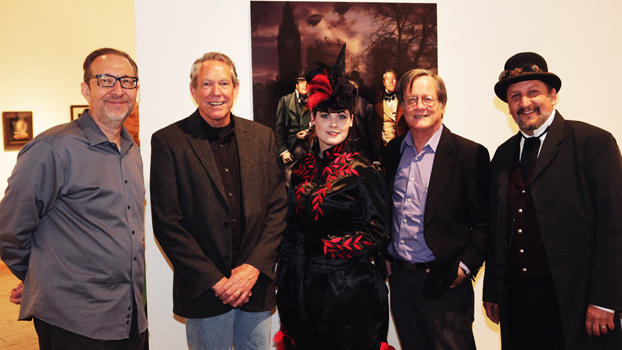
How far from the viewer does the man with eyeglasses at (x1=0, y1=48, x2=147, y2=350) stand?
1.89 metres

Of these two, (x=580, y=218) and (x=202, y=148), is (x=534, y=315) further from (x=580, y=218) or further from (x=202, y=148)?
(x=202, y=148)

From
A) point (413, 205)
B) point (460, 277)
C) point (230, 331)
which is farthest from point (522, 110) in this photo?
point (230, 331)

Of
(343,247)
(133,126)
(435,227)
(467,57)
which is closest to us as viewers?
(343,247)

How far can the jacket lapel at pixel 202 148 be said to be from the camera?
2.24 metres

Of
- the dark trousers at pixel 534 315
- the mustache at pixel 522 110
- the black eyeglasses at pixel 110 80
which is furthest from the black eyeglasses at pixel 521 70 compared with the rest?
the black eyeglasses at pixel 110 80

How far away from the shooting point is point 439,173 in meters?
2.33

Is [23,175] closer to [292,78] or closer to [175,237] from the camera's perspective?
[175,237]

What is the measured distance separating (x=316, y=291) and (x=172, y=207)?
2.90 ft

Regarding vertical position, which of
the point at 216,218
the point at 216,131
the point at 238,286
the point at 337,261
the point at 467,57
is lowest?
the point at 238,286

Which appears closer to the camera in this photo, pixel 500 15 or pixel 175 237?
pixel 175 237

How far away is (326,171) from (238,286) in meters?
0.77

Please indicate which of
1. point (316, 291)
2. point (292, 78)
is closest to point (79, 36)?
point (292, 78)


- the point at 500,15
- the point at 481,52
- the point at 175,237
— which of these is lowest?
the point at 175,237

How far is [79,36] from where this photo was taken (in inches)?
301
